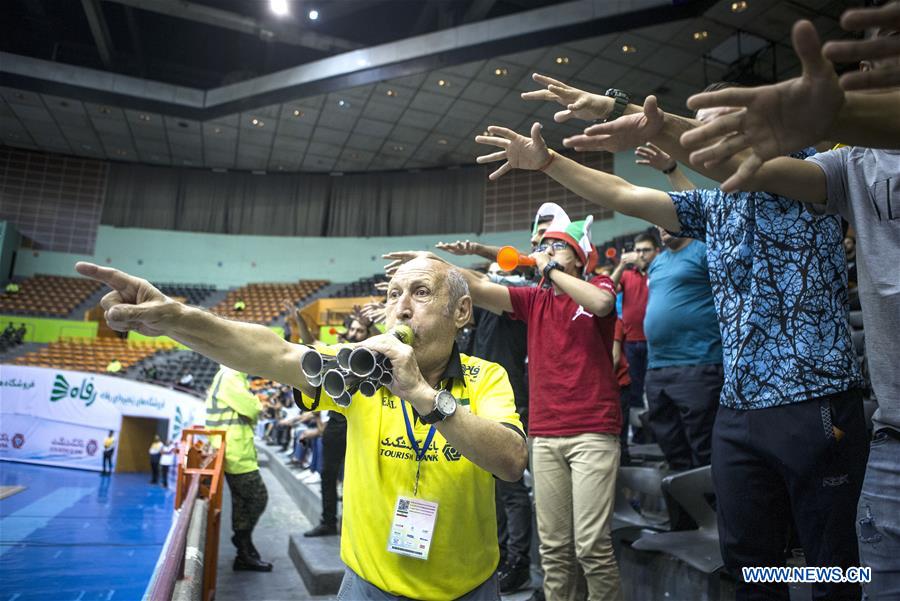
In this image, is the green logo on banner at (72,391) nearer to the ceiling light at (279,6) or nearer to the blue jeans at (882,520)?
the ceiling light at (279,6)

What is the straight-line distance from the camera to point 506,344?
10.3ft

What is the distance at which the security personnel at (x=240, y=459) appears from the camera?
14.1ft

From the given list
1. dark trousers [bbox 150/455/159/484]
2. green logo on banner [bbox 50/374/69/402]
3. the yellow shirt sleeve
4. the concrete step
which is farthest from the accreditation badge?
green logo on banner [bbox 50/374/69/402]

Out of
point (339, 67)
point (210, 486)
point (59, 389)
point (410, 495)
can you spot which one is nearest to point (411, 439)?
point (410, 495)

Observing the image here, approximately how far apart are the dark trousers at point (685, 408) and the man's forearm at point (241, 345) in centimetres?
179

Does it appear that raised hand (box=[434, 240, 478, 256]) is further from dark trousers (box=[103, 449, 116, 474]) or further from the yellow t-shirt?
dark trousers (box=[103, 449, 116, 474])

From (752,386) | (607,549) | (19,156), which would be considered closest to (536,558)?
(607,549)

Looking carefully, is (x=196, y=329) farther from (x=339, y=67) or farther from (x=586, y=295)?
(x=339, y=67)

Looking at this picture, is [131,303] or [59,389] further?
[59,389]

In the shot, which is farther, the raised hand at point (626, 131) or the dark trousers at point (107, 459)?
the dark trousers at point (107, 459)

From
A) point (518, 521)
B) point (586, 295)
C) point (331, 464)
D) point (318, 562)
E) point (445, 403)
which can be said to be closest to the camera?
point (445, 403)

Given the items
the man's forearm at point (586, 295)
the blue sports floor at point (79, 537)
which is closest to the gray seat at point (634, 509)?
the man's forearm at point (586, 295)

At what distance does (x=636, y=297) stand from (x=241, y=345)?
355 cm

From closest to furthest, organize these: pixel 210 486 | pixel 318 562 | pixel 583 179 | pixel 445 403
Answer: pixel 445 403 < pixel 583 179 < pixel 318 562 < pixel 210 486
